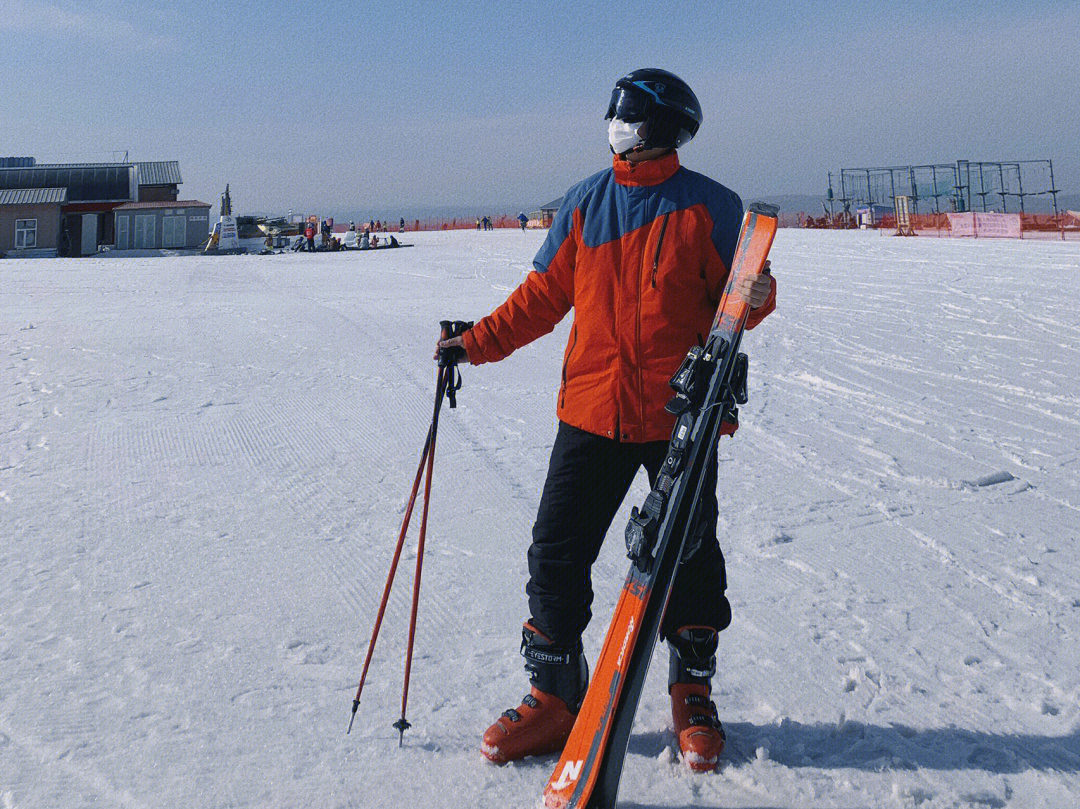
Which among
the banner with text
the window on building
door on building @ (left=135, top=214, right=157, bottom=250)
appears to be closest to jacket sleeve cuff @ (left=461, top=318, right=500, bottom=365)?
the banner with text

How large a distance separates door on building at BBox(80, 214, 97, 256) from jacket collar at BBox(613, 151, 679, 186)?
4152 cm

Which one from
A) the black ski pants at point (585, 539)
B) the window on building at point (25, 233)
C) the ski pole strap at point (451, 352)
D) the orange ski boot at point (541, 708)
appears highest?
the window on building at point (25, 233)

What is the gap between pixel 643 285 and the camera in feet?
7.16

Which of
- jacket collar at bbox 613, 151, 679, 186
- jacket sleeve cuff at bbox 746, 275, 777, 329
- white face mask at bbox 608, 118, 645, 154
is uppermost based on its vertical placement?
white face mask at bbox 608, 118, 645, 154

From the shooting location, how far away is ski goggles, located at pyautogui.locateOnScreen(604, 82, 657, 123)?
2.17m

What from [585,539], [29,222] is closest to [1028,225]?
[585,539]

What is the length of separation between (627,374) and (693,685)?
0.87m

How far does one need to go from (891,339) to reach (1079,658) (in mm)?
5961

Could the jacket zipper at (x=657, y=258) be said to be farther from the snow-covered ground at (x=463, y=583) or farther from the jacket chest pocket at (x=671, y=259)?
the snow-covered ground at (x=463, y=583)

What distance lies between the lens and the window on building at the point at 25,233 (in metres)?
35.3

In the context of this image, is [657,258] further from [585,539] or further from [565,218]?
[585,539]

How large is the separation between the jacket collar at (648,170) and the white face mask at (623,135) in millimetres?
37

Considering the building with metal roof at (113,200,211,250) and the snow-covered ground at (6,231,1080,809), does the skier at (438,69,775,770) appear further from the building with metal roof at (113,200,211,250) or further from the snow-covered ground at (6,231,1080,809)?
A: the building with metal roof at (113,200,211,250)

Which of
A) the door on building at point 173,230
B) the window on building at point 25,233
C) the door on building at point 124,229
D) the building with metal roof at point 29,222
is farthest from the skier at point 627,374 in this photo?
the door on building at point 124,229
